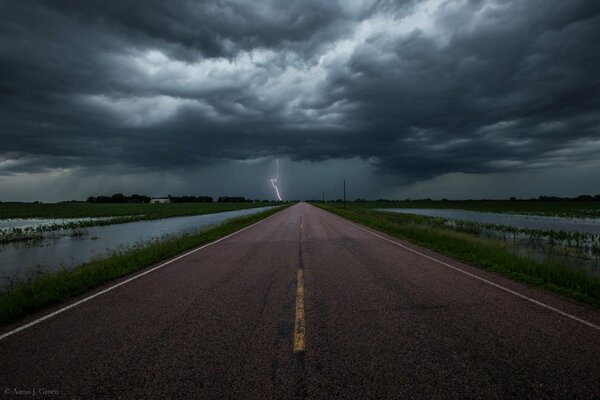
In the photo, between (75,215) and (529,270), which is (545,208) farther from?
(75,215)

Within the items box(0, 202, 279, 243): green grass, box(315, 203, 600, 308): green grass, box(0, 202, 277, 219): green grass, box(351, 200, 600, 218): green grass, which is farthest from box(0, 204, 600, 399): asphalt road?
box(351, 200, 600, 218): green grass

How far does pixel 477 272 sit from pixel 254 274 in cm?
655

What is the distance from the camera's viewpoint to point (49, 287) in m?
6.92

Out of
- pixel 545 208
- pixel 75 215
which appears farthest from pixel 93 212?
pixel 545 208

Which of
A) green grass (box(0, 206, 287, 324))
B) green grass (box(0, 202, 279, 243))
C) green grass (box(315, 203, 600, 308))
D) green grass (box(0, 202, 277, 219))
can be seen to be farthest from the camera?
green grass (box(0, 202, 277, 219))

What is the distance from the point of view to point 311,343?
3951 millimetres

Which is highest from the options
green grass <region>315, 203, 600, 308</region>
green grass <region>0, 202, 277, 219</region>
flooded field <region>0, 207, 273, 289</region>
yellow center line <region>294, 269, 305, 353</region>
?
green grass <region>0, 202, 277, 219</region>

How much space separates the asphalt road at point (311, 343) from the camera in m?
3.07

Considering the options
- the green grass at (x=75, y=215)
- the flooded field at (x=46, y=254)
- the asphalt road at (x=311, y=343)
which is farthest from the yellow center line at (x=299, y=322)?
the green grass at (x=75, y=215)

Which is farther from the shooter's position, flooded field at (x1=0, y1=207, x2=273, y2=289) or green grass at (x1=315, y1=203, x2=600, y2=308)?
flooded field at (x1=0, y1=207, x2=273, y2=289)

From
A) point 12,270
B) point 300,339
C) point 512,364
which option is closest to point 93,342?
point 300,339

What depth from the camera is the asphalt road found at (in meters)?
3.07

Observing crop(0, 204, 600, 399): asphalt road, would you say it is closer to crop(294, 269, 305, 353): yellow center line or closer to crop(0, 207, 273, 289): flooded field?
crop(294, 269, 305, 353): yellow center line

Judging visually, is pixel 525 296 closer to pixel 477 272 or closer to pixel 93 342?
pixel 477 272
